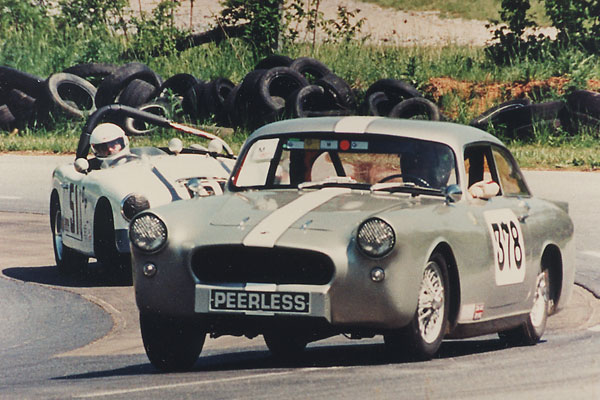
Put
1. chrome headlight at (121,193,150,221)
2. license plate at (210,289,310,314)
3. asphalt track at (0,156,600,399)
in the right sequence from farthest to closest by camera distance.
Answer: chrome headlight at (121,193,150,221), license plate at (210,289,310,314), asphalt track at (0,156,600,399)

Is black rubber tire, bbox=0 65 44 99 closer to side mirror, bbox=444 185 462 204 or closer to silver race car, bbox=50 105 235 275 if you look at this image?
silver race car, bbox=50 105 235 275

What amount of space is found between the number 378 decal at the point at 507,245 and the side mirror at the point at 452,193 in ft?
1.02

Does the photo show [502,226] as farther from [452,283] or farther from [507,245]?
[452,283]

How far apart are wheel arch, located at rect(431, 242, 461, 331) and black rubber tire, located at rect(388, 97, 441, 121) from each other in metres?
13.7

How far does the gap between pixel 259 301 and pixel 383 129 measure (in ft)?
5.83

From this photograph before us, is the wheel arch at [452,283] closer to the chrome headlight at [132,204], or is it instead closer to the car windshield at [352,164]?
the car windshield at [352,164]

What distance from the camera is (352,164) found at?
8.36 meters

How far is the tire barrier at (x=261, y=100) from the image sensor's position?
2145cm

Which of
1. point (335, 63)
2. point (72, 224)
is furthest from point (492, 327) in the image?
point (335, 63)

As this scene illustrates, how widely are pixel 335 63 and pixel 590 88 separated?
509 centimetres

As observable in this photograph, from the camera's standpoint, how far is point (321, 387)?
6.41 meters

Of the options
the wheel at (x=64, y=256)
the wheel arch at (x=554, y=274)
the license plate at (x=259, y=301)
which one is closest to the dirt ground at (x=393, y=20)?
the wheel at (x=64, y=256)

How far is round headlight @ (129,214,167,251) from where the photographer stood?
287 inches

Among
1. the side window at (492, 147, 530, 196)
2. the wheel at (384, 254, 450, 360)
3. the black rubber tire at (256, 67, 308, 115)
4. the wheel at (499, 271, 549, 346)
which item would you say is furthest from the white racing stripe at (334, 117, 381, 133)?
the black rubber tire at (256, 67, 308, 115)
